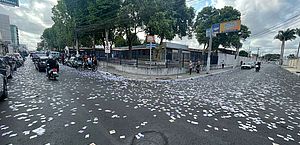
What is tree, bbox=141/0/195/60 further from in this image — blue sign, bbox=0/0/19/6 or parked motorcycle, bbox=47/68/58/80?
parked motorcycle, bbox=47/68/58/80

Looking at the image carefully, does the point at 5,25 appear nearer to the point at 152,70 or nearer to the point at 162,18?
the point at 162,18

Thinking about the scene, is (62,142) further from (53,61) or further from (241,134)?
(53,61)

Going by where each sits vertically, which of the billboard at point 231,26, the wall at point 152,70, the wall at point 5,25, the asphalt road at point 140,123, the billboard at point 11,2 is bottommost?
the asphalt road at point 140,123

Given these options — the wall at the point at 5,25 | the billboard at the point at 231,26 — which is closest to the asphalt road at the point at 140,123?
the billboard at the point at 231,26

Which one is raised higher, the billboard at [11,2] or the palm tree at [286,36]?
the palm tree at [286,36]

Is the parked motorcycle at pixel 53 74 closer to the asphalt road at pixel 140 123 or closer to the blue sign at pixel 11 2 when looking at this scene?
the asphalt road at pixel 140 123

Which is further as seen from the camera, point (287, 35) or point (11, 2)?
point (287, 35)

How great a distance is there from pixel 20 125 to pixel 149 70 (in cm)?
1395

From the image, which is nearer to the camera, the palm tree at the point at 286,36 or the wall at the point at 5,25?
the palm tree at the point at 286,36

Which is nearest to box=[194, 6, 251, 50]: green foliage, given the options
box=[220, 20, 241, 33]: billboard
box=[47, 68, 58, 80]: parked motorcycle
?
box=[220, 20, 241, 33]: billboard

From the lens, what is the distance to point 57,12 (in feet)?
116

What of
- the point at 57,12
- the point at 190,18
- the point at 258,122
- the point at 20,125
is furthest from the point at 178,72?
the point at 57,12

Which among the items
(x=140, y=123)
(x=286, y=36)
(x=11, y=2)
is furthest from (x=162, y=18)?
(x=286, y=36)

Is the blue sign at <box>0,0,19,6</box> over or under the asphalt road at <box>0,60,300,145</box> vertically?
over
